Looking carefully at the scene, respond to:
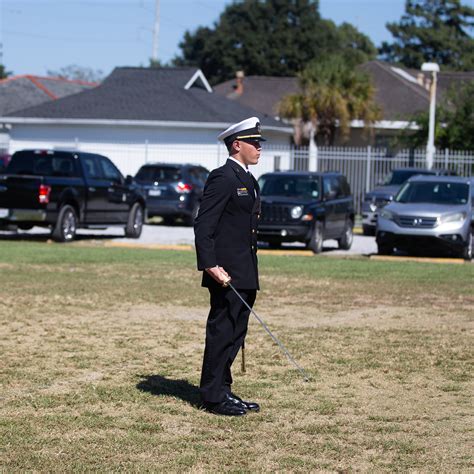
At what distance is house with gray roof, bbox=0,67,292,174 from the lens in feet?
140

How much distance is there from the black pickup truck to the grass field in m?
5.99

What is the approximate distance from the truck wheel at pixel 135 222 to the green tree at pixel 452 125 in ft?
58.0

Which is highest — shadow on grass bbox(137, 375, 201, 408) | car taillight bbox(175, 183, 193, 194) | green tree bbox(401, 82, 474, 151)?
green tree bbox(401, 82, 474, 151)

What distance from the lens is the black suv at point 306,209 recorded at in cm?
2409

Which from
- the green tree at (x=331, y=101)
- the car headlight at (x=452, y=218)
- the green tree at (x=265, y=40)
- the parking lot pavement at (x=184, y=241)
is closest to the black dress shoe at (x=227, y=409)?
the car headlight at (x=452, y=218)

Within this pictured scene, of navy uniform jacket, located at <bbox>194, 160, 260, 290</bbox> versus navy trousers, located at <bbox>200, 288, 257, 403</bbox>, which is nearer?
navy uniform jacket, located at <bbox>194, 160, 260, 290</bbox>

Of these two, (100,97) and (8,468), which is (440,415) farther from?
(100,97)

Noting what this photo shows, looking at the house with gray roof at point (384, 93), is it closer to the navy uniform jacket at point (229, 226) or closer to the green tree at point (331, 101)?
the green tree at point (331, 101)

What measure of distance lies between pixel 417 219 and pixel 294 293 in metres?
7.14

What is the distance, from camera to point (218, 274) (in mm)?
8055

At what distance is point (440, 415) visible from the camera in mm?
8438

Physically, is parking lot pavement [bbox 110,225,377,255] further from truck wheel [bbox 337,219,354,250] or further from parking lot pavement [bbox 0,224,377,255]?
truck wheel [bbox 337,219,354,250]

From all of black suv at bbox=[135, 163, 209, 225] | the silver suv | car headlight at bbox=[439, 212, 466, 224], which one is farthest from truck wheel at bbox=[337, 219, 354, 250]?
black suv at bbox=[135, 163, 209, 225]

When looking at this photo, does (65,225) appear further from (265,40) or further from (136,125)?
(265,40)
